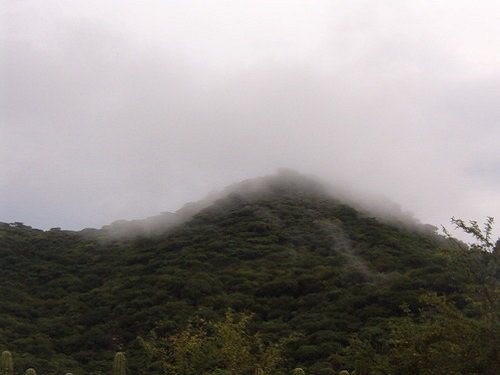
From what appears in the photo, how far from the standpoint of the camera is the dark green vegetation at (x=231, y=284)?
123 feet

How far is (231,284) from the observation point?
49062mm

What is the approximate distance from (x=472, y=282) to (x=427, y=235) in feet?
155

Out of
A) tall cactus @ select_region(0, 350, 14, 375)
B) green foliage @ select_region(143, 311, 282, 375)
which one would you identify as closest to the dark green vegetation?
green foliage @ select_region(143, 311, 282, 375)

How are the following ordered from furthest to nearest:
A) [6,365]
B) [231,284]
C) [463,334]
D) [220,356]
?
[231,284], [6,365], [220,356], [463,334]

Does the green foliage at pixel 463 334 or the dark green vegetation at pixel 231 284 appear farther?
the dark green vegetation at pixel 231 284

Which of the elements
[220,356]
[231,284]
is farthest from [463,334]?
[231,284]

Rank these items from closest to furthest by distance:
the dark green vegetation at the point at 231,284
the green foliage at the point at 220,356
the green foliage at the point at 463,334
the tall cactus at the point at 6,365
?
1. the green foliage at the point at 463,334
2. the green foliage at the point at 220,356
3. the tall cactus at the point at 6,365
4. the dark green vegetation at the point at 231,284

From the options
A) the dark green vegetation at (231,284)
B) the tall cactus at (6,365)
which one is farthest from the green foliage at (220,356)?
the tall cactus at (6,365)

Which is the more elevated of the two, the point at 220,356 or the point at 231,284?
the point at 220,356

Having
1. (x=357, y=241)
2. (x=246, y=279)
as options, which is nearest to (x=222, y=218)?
(x=357, y=241)

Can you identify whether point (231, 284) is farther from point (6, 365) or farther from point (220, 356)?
point (220, 356)

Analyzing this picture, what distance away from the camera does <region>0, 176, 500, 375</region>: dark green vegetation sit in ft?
123

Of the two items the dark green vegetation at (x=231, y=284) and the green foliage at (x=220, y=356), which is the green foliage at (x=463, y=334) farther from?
the green foliage at (x=220, y=356)

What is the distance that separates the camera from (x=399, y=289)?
43.1m
